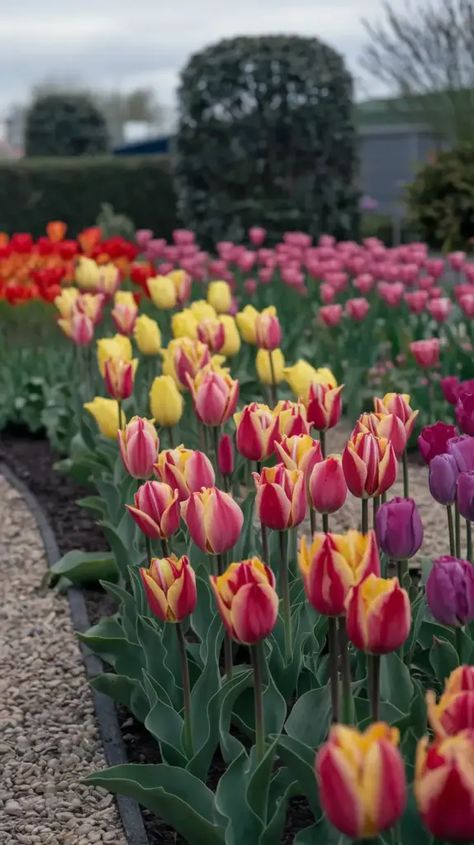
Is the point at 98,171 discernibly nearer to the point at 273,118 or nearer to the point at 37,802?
the point at 273,118

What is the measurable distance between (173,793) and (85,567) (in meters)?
1.58

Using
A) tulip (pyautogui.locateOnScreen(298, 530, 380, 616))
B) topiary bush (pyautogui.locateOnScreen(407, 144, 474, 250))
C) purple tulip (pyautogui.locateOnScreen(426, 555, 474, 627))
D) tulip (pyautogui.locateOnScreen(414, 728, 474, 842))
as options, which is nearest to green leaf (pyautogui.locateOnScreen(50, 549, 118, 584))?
purple tulip (pyautogui.locateOnScreen(426, 555, 474, 627))

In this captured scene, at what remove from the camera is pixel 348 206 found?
10500mm

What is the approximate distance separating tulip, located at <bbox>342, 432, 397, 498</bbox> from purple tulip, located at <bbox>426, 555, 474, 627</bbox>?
296mm

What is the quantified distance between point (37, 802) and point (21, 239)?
5217 millimetres

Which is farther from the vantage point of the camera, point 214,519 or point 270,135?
point 270,135

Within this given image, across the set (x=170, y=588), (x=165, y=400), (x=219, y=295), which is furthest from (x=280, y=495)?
(x=219, y=295)

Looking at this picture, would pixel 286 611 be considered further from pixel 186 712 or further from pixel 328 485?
pixel 328 485

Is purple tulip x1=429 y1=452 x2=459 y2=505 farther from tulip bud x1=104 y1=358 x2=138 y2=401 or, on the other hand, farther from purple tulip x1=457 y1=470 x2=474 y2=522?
tulip bud x1=104 y1=358 x2=138 y2=401

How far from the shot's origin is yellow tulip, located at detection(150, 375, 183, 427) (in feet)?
10.1

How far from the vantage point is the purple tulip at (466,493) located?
2.17 metres

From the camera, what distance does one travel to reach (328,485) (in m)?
2.10

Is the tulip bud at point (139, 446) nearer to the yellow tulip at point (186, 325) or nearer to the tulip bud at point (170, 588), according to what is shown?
the tulip bud at point (170, 588)

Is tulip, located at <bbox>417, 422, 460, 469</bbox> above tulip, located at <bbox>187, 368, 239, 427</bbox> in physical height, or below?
below
